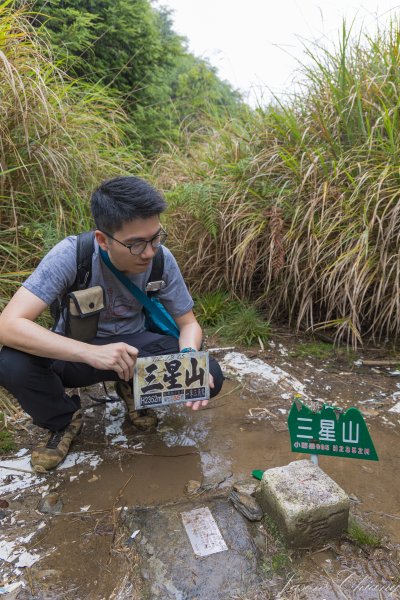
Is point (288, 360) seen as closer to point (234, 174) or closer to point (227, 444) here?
point (227, 444)

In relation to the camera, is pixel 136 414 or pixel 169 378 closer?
pixel 169 378

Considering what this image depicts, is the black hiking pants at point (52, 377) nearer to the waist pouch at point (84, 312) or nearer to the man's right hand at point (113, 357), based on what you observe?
the waist pouch at point (84, 312)

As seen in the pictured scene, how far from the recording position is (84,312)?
1905 mm

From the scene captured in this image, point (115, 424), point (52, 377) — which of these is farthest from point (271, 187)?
point (52, 377)

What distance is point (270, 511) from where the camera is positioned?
162cm

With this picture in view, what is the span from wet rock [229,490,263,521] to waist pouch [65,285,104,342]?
2.96 ft

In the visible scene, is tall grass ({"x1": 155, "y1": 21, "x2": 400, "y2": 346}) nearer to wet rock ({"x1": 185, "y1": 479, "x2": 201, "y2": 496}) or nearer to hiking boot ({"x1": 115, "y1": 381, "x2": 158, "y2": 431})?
A: hiking boot ({"x1": 115, "y1": 381, "x2": 158, "y2": 431})

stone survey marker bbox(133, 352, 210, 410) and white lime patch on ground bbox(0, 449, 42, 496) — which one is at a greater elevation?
stone survey marker bbox(133, 352, 210, 410)

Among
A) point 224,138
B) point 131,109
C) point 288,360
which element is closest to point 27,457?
point 288,360

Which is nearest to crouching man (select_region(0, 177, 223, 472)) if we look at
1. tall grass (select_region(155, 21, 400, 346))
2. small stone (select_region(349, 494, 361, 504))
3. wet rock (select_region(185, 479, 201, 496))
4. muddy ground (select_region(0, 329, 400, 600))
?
muddy ground (select_region(0, 329, 400, 600))

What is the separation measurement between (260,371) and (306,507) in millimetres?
1437

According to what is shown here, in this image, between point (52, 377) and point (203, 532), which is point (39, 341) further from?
point (203, 532)

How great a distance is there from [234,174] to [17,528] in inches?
114

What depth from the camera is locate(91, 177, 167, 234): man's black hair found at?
1747mm
